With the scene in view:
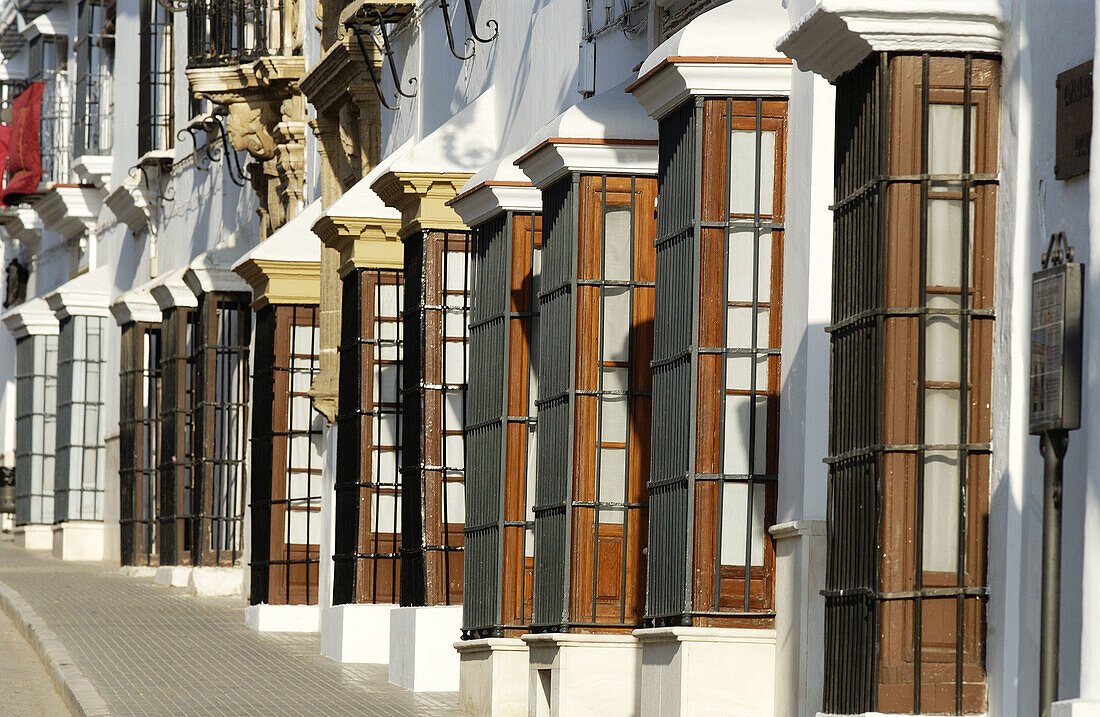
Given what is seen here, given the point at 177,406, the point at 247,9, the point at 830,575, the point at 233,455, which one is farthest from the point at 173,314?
the point at 830,575

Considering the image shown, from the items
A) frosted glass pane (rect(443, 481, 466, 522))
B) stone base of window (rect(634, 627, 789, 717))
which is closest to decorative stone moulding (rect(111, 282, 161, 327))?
frosted glass pane (rect(443, 481, 466, 522))

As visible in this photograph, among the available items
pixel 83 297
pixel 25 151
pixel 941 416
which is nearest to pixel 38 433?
pixel 83 297

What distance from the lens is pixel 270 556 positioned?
64.9 feet

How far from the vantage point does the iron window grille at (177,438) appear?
82.3 feet

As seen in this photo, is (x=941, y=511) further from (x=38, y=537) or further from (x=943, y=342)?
(x=38, y=537)

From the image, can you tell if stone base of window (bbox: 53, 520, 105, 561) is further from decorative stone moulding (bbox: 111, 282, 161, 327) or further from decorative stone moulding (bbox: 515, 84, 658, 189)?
decorative stone moulding (bbox: 515, 84, 658, 189)

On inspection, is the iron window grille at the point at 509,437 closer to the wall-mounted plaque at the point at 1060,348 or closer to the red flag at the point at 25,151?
the wall-mounted plaque at the point at 1060,348

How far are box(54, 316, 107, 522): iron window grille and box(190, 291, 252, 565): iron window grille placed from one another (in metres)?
8.01

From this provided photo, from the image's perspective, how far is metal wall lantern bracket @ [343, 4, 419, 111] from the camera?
57.0 ft

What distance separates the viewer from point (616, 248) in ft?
38.9

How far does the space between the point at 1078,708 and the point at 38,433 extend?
29.3m

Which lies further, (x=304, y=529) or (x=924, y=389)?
(x=304, y=529)

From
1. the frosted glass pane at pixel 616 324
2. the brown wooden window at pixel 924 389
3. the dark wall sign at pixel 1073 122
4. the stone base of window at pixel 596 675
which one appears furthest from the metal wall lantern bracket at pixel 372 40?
the dark wall sign at pixel 1073 122

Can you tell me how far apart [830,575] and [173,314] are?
18.6m
